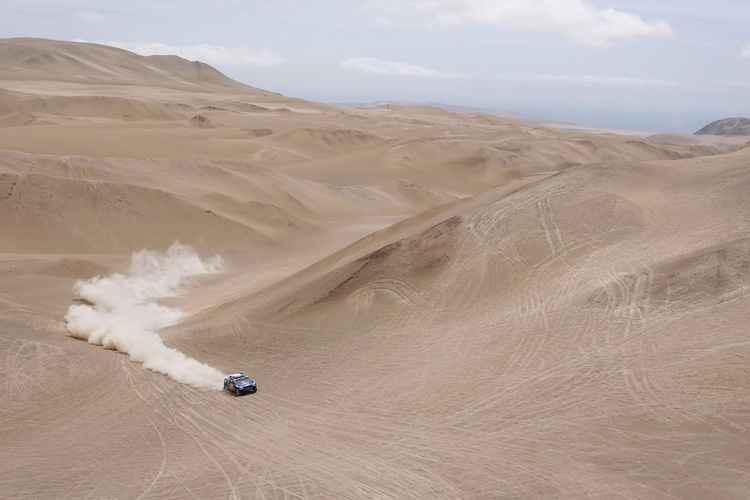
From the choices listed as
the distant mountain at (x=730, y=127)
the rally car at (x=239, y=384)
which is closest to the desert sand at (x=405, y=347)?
the rally car at (x=239, y=384)

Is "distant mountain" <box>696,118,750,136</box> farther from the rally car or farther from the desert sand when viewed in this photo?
the rally car

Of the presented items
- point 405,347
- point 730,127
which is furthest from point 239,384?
point 730,127

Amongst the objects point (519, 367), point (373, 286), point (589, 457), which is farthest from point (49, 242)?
point (589, 457)

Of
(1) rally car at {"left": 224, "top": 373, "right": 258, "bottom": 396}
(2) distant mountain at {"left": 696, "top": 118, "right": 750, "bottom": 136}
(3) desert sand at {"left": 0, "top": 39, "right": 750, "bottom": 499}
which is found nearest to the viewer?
(3) desert sand at {"left": 0, "top": 39, "right": 750, "bottom": 499}

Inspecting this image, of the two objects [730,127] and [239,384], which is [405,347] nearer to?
[239,384]

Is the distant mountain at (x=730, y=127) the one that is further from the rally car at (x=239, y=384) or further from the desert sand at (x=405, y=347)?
the rally car at (x=239, y=384)

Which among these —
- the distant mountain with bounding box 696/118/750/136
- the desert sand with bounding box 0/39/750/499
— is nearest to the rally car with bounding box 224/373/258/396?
the desert sand with bounding box 0/39/750/499
